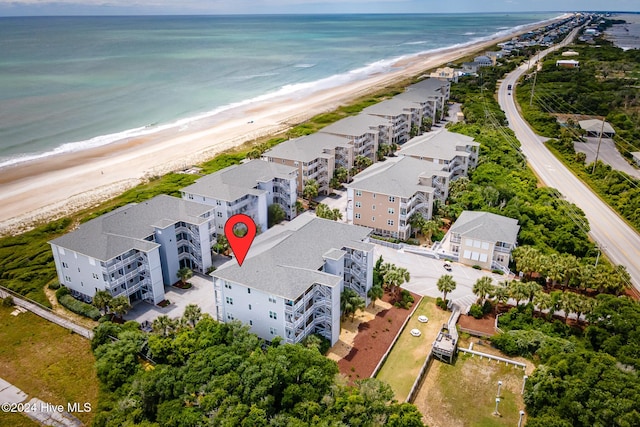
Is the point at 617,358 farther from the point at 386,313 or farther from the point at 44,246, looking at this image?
the point at 44,246

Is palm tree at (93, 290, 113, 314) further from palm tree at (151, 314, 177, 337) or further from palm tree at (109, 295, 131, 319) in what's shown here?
palm tree at (151, 314, 177, 337)

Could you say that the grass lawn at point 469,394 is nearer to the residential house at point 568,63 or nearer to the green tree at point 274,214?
the green tree at point 274,214

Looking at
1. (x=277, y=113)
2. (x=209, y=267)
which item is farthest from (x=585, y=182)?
(x=277, y=113)

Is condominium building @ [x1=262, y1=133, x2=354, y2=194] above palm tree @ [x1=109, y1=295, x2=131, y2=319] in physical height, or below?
above

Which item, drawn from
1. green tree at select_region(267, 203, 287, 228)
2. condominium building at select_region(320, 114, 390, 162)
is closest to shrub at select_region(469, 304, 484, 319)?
green tree at select_region(267, 203, 287, 228)

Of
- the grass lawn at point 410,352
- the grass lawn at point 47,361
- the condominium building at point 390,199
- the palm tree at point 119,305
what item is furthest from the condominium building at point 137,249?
the grass lawn at point 410,352

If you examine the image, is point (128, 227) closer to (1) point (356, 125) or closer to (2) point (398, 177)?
(2) point (398, 177)

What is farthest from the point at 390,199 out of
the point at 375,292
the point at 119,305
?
the point at 119,305
